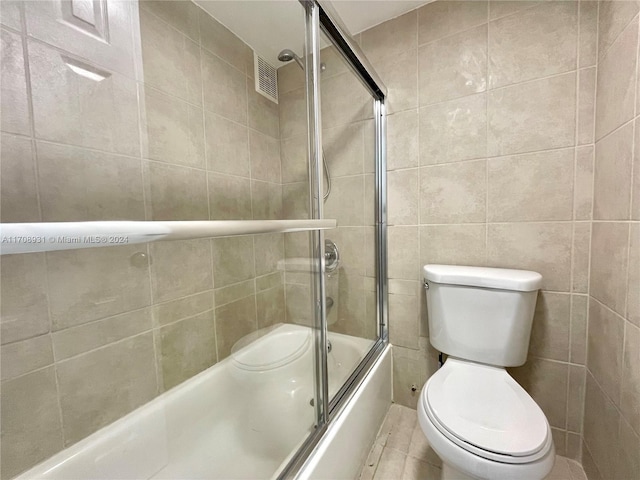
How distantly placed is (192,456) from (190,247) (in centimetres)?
79

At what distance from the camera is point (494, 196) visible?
45.0 inches

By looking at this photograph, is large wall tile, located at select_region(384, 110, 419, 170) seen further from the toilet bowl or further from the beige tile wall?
the toilet bowl

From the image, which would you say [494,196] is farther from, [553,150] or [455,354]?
[455,354]

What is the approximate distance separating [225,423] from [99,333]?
61 centimetres

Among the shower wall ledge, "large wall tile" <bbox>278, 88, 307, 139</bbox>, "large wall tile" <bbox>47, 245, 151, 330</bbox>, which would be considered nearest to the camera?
the shower wall ledge

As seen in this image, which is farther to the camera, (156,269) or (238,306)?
A: (238,306)

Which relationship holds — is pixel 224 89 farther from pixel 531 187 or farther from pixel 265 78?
pixel 531 187

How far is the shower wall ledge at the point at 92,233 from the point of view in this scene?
32 centimetres

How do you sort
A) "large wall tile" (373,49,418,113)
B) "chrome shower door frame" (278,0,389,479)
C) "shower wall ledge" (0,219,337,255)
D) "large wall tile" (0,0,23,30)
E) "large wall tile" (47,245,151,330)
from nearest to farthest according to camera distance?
"shower wall ledge" (0,219,337,255) < "large wall tile" (0,0,23,30) < "large wall tile" (47,245,151,330) < "chrome shower door frame" (278,0,389,479) < "large wall tile" (373,49,418,113)

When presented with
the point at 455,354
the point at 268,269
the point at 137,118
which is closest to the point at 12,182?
the point at 137,118

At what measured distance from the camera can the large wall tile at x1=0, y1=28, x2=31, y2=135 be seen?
66cm

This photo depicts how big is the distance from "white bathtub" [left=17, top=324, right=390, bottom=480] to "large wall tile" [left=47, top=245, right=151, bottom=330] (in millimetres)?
385

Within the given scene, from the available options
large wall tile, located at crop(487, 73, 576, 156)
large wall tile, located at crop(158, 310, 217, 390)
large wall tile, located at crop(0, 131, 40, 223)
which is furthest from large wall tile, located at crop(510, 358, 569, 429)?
large wall tile, located at crop(0, 131, 40, 223)

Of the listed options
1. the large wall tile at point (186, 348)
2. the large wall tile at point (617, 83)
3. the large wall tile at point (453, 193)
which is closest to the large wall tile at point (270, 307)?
the large wall tile at point (186, 348)
